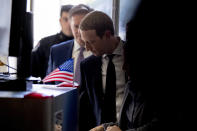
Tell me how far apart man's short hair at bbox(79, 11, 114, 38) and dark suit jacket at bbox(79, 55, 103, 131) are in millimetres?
219

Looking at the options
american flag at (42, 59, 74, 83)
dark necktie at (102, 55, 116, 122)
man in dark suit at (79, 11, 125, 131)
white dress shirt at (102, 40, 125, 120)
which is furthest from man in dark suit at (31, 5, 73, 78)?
american flag at (42, 59, 74, 83)

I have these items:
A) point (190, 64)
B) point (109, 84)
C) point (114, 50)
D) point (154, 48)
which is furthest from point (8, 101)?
point (114, 50)

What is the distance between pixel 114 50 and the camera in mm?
2252

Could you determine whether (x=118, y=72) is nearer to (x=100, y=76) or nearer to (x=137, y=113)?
(x=100, y=76)

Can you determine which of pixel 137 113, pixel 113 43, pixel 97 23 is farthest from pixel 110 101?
pixel 137 113

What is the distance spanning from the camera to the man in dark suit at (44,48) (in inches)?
114

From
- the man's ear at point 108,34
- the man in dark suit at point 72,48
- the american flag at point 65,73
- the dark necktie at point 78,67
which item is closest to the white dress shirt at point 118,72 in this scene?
the man's ear at point 108,34

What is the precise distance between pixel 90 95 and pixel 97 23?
1.78ft

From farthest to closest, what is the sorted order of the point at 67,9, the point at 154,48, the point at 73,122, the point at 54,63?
the point at 67,9, the point at 54,63, the point at 73,122, the point at 154,48

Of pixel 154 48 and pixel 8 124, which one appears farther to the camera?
pixel 154 48

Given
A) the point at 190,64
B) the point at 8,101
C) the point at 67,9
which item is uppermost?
the point at 67,9

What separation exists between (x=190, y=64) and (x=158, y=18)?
0.20m

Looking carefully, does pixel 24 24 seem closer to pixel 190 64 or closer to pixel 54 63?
pixel 190 64

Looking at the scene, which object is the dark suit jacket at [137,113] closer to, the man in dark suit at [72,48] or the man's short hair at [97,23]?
the man's short hair at [97,23]
